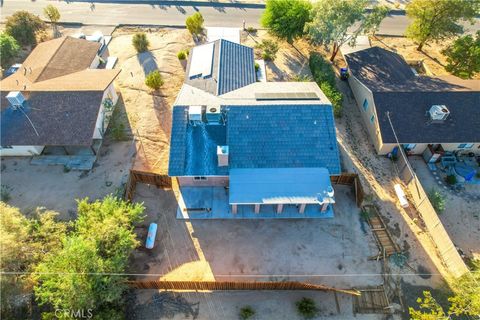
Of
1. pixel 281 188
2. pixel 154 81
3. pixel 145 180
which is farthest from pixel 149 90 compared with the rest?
pixel 281 188

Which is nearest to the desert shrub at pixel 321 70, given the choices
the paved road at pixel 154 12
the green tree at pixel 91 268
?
the paved road at pixel 154 12

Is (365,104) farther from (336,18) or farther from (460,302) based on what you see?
(460,302)

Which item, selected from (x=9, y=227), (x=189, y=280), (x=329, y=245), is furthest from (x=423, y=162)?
(x=9, y=227)

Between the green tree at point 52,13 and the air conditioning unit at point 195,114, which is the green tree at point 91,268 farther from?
the green tree at point 52,13

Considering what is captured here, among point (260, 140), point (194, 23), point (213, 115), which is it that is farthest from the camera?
point (194, 23)

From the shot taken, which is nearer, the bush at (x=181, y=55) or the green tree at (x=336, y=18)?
the green tree at (x=336, y=18)

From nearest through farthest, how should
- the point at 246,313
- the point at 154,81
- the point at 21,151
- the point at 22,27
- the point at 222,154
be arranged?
the point at 246,313 → the point at 222,154 → the point at 21,151 → the point at 154,81 → the point at 22,27
